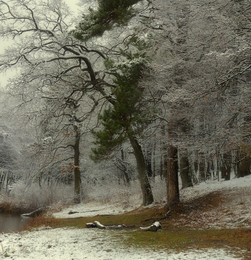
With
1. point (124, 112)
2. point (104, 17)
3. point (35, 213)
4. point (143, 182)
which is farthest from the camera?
point (35, 213)

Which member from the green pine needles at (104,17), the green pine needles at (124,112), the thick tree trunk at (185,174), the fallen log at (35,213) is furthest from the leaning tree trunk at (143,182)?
the fallen log at (35,213)

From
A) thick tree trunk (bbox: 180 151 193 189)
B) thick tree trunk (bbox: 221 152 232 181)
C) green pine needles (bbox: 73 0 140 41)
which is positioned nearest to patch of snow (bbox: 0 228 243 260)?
green pine needles (bbox: 73 0 140 41)

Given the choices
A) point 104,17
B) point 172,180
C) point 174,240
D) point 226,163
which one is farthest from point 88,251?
point 226,163

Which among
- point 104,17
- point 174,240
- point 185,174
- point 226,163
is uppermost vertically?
point 104,17

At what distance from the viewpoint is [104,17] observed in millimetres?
10484

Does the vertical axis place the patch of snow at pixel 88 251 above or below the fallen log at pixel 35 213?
above

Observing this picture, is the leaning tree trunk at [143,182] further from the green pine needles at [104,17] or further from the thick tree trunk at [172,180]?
the green pine needles at [104,17]

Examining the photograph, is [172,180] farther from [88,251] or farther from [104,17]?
[104,17]

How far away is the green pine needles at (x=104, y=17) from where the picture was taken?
9.93 meters

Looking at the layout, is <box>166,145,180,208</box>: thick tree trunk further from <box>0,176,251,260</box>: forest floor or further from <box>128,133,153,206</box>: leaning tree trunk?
<box>128,133,153,206</box>: leaning tree trunk

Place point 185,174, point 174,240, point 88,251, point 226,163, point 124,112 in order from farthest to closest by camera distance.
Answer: point 226,163
point 185,174
point 124,112
point 174,240
point 88,251

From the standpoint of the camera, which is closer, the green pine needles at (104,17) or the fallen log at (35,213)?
the green pine needles at (104,17)

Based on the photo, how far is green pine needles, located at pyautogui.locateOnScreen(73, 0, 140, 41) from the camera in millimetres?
9930

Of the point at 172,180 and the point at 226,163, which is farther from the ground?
the point at 226,163
